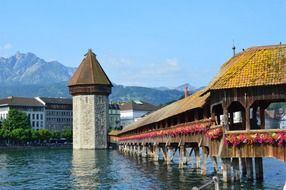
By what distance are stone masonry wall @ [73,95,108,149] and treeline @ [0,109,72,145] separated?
22040 millimetres

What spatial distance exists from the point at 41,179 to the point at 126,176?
5.11 m

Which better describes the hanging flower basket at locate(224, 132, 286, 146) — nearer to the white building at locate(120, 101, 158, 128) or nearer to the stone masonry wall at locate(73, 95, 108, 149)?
the stone masonry wall at locate(73, 95, 108, 149)

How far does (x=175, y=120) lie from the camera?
1492 inches

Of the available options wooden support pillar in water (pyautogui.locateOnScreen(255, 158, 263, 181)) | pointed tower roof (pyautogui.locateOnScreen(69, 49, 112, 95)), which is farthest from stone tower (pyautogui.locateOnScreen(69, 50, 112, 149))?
wooden support pillar in water (pyautogui.locateOnScreen(255, 158, 263, 181))

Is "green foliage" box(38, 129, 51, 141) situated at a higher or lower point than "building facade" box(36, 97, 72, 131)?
lower

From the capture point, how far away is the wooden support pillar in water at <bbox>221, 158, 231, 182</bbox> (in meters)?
22.3

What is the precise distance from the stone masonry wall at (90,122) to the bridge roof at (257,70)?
70432 millimetres

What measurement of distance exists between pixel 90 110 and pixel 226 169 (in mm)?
71068

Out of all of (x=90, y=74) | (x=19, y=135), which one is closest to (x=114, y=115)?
(x=19, y=135)

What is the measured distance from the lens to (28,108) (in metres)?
145

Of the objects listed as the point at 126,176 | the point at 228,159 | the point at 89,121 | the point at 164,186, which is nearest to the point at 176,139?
the point at 126,176

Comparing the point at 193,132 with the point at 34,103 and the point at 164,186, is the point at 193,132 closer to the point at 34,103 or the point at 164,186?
the point at 164,186

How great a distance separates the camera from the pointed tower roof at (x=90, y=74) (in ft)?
306

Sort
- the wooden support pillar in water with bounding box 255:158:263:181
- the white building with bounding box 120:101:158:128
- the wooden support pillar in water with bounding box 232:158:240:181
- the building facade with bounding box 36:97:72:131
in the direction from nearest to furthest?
1. the wooden support pillar in water with bounding box 232:158:240:181
2. the wooden support pillar in water with bounding box 255:158:263:181
3. the building facade with bounding box 36:97:72:131
4. the white building with bounding box 120:101:158:128
